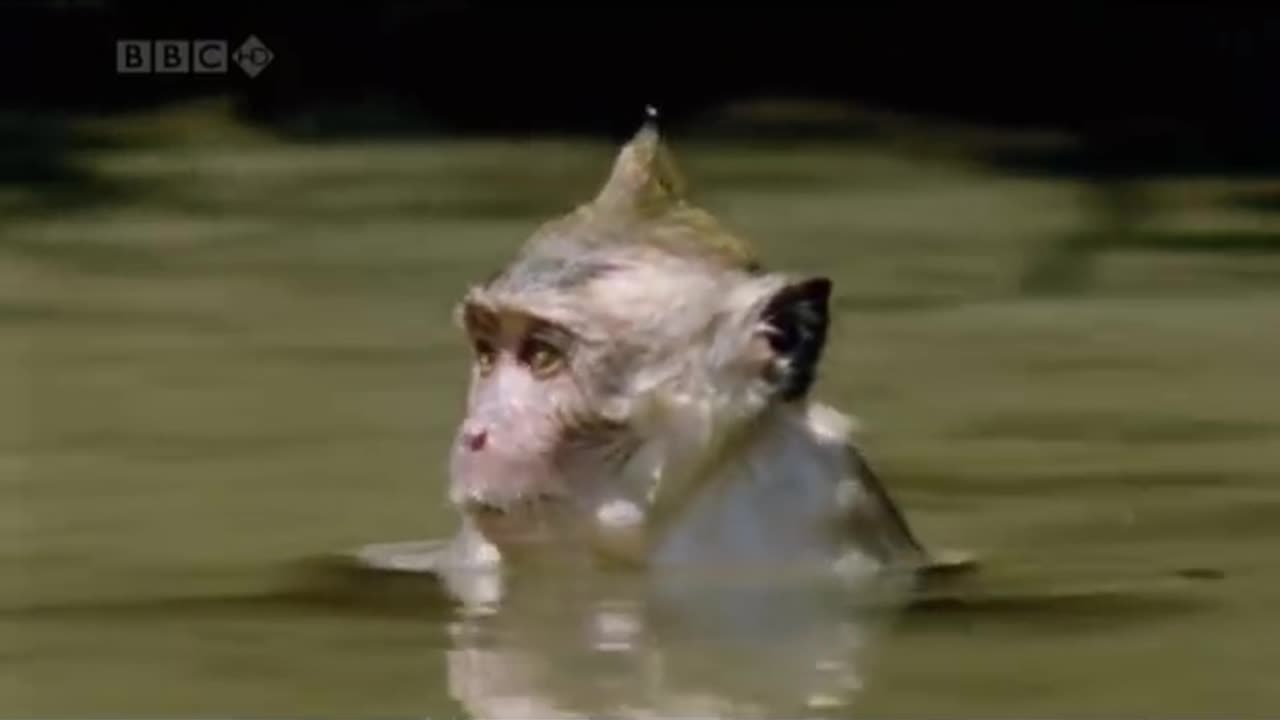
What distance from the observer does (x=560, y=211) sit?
1389 centimetres

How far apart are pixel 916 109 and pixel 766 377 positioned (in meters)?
11.9

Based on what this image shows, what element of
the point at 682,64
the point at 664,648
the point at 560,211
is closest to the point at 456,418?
the point at 664,648

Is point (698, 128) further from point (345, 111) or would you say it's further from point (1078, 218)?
point (1078, 218)

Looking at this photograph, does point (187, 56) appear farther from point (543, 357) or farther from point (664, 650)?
point (664, 650)

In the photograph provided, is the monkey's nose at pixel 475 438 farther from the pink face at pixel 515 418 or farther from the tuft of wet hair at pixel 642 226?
the tuft of wet hair at pixel 642 226

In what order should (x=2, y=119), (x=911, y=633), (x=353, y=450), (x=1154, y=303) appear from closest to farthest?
(x=911, y=633) < (x=353, y=450) < (x=1154, y=303) < (x=2, y=119)

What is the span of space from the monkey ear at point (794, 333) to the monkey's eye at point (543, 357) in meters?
0.31

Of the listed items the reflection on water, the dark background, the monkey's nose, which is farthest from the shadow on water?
the dark background

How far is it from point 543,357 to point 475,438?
0.17m

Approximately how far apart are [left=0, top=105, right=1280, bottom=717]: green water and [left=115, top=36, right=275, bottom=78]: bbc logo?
4.22ft

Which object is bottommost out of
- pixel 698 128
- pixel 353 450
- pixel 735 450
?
pixel 698 128

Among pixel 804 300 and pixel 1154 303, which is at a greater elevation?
pixel 804 300

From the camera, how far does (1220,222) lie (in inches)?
535

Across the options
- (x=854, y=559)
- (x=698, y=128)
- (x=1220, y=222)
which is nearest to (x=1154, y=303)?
(x=1220, y=222)
